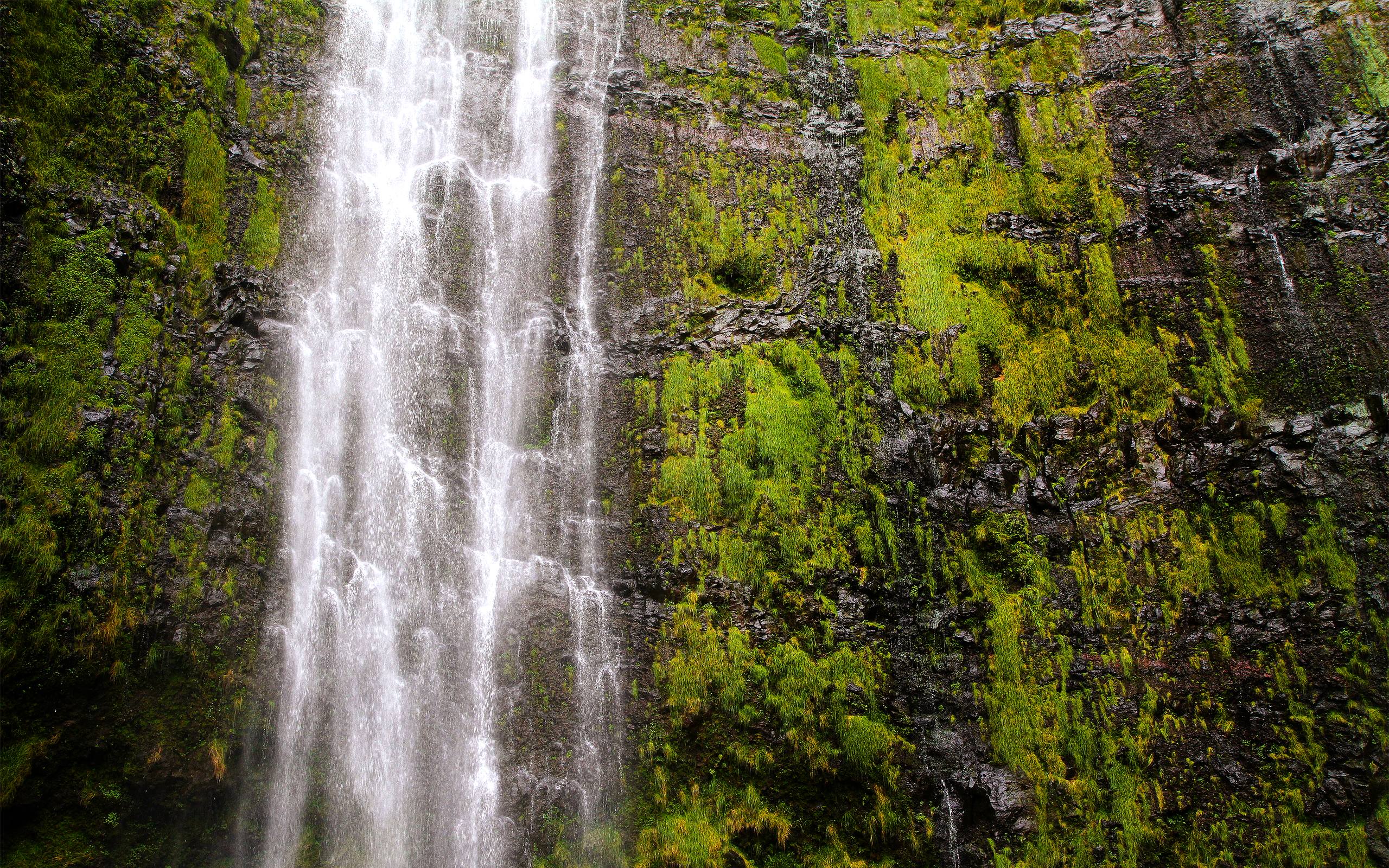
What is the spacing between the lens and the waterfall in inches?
404

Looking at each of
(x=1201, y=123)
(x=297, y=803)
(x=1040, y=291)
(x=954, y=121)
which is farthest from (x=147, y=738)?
(x=1201, y=123)

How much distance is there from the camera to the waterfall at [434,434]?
10.3 meters

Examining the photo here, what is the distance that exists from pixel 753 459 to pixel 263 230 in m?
8.65

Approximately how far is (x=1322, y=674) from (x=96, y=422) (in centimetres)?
1576

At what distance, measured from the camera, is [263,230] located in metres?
12.0

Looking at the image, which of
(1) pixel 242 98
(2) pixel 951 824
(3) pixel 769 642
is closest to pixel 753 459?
(3) pixel 769 642

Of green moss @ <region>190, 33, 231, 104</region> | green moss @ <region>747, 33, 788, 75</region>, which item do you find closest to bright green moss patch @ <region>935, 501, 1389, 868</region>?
green moss @ <region>747, 33, 788, 75</region>

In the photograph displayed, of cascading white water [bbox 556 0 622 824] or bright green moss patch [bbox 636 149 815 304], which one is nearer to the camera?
cascading white water [bbox 556 0 622 824]

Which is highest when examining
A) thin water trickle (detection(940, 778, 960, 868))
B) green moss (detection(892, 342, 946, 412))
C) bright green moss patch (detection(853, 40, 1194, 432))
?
bright green moss patch (detection(853, 40, 1194, 432))

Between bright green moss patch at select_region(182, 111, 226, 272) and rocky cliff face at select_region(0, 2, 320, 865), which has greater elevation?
bright green moss patch at select_region(182, 111, 226, 272)

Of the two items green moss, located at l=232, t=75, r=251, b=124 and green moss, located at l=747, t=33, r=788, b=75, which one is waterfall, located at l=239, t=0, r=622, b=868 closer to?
green moss, located at l=232, t=75, r=251, b=124

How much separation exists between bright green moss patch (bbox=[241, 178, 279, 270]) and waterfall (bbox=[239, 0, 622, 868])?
47cm

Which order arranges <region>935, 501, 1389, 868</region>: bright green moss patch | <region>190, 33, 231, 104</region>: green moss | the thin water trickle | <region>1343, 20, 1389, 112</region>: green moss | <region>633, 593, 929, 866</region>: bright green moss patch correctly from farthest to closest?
<region>190, 33, 231, 104</region>: green moss < <region>1343, 20, 1389, 112</region>: green moss < <region>633, 593, 929, 866</region>: bright green moss patch < the thin water trickle < <region>935, 501, 1389, 868</region>: bright green moss patch

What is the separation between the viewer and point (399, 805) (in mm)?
10180
